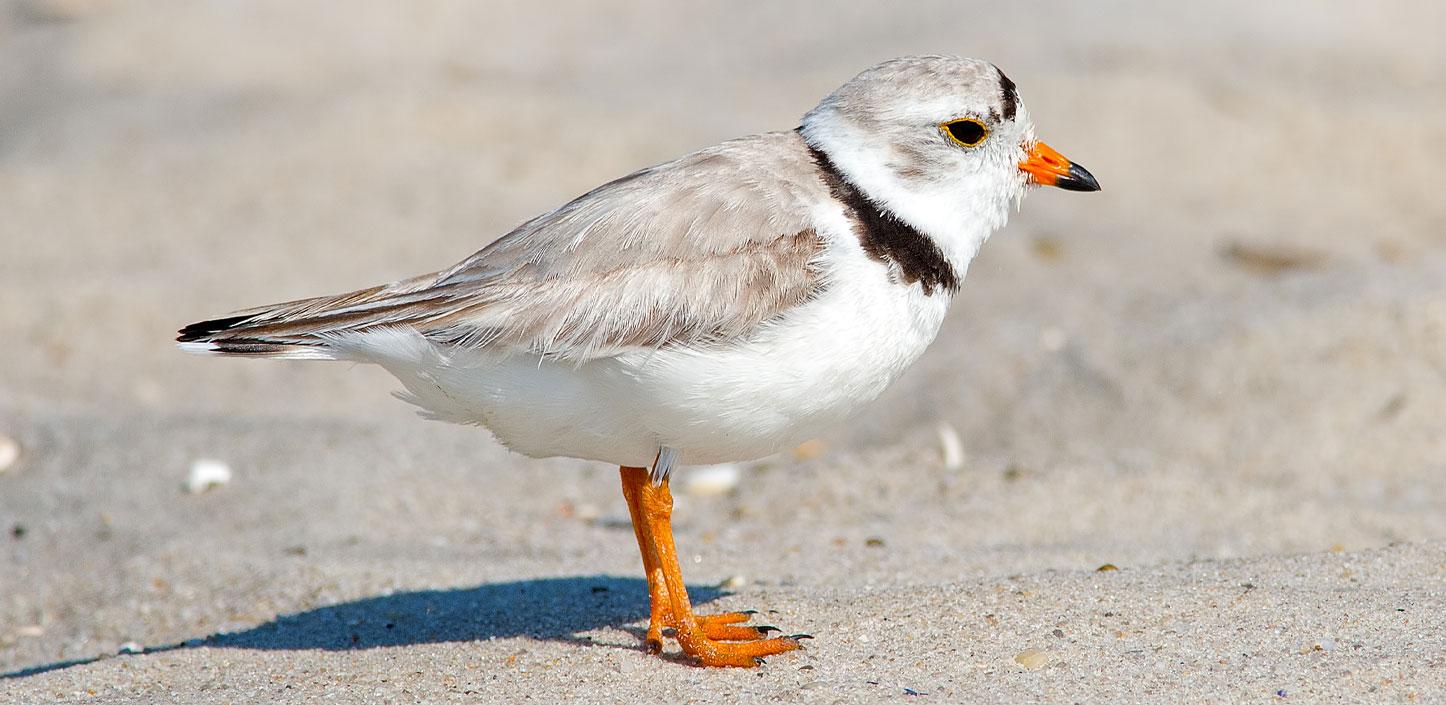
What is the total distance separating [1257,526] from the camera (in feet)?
19.7

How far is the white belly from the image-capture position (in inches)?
155

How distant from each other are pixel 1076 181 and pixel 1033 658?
58.1 inches

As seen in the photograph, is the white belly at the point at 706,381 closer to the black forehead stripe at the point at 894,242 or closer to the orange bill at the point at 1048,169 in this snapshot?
the black forehead stripe at the point at 894,242

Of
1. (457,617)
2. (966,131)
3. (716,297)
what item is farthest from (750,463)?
(716,297)

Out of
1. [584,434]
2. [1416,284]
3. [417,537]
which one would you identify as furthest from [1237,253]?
[584,434]

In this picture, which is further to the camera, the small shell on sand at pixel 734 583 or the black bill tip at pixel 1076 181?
the small shell on sand at pixel 734 583

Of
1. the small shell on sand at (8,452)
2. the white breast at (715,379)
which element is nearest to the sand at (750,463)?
the small shell on sand at (8,452)

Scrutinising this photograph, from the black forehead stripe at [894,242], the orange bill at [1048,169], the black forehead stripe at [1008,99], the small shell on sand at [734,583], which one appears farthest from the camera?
the small shell on sand at [734,583]

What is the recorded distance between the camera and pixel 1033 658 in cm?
393

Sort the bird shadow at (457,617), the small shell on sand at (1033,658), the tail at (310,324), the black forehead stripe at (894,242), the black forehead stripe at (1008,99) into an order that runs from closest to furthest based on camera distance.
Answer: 1. the small shell on sand at (1033,658)
2. the black forehead stripe at (894,242)
3. the tail at (310,324)
4. the black forehead stripe at (1008,99)
5. the bird shadow at (457,617)

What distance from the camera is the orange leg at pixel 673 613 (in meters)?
4.11

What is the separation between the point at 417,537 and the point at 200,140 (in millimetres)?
5331

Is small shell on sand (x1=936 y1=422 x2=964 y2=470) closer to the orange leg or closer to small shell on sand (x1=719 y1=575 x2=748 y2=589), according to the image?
small shell on sand (x1=719 y1=575 x2=748 y2=589)

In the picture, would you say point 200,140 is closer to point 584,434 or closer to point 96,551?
point 96,551
